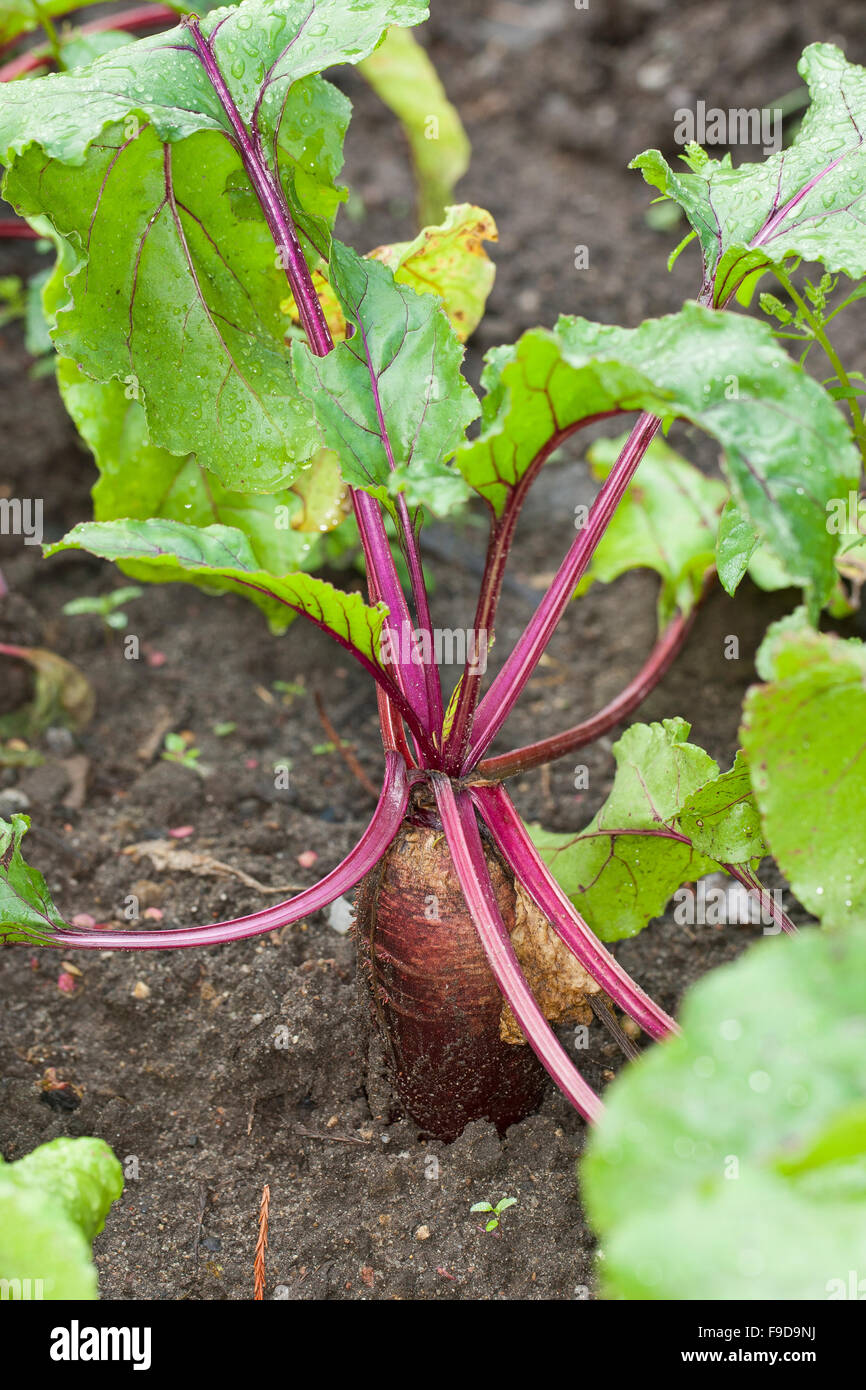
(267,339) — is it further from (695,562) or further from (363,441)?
(695,562)

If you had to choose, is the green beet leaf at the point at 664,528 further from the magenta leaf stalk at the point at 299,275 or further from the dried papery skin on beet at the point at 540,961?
the dried papery skin on beet at the point at 540,961

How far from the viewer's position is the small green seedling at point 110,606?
2557 millimetres

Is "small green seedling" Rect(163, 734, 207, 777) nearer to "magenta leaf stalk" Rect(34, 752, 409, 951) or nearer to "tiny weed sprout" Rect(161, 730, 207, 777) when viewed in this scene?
"tiny weed sprout" Rect(161, 730, 207, 777)

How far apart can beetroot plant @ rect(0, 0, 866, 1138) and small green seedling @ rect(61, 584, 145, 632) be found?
0.84 meters

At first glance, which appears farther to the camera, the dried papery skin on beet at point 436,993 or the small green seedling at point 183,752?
the small green seedling at point 183,752

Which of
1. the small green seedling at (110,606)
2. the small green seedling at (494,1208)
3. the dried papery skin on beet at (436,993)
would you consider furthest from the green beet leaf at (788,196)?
the small green seedling at (110,606)

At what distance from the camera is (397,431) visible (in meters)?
1.52

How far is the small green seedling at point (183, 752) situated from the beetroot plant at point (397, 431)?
2.19 ft

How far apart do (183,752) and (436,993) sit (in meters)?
1.04

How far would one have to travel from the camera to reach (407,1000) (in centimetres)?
160

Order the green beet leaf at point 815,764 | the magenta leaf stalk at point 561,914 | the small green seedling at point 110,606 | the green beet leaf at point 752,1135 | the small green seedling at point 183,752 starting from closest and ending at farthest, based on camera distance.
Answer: the green beet leaf at point 752,1135 → the green beet leaf at point 815,764 → the magenta leaf stalk at point 561,914 → the small green seedling at point 183,752 → the small green seedling at point 110,606

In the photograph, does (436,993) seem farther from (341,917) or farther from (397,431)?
(397,431)
